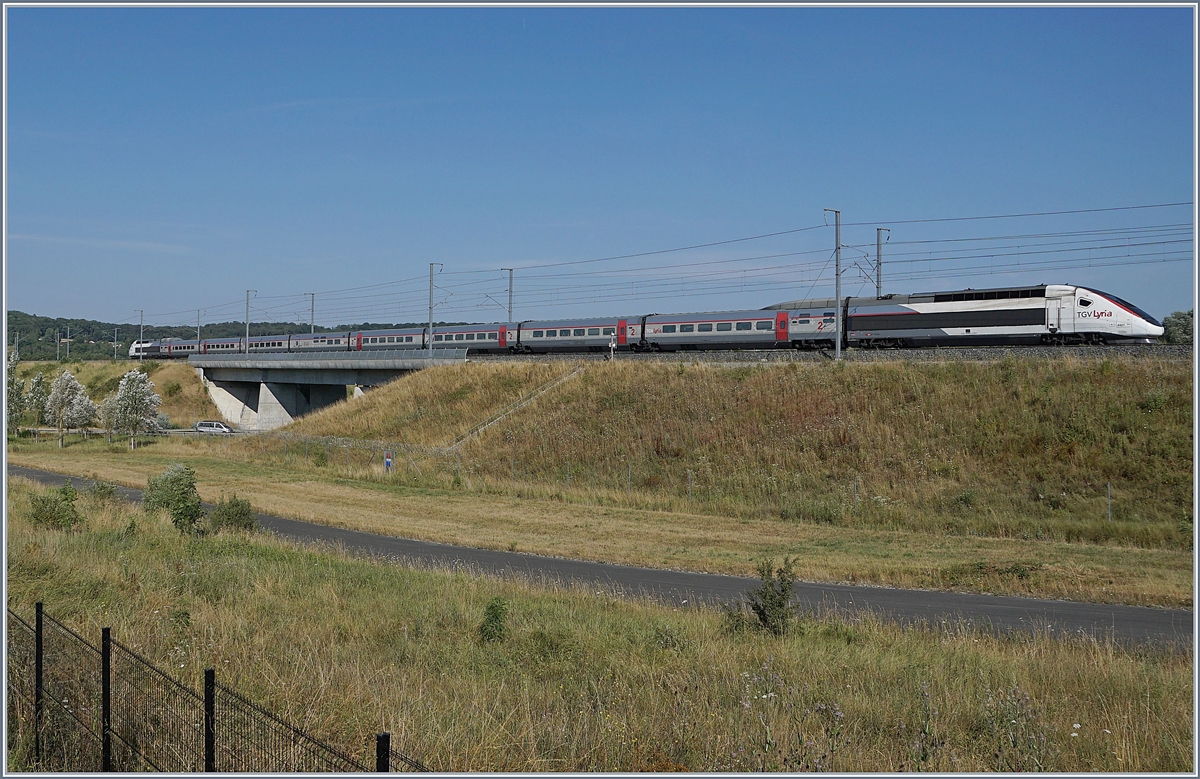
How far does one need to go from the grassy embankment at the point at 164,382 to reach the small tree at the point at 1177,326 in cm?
7787

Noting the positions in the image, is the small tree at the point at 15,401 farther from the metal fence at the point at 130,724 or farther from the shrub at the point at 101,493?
the metal fence at the point at 130,724

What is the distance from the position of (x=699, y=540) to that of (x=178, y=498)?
1443 cm

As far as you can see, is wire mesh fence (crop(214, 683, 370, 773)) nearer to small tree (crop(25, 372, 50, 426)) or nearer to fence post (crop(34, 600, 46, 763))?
fence post (crop(34, 600, 46, 763))

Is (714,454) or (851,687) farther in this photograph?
(714,454)

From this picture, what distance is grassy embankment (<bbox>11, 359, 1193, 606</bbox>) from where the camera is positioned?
23.6 m

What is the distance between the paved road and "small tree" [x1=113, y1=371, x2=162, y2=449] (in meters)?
42.2

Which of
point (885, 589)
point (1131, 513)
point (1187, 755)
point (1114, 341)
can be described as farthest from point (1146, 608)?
point (1114, 341)

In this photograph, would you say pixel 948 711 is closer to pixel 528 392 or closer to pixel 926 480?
pixel 926 480

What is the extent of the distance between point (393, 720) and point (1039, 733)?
232 inches

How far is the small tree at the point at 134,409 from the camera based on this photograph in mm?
59656

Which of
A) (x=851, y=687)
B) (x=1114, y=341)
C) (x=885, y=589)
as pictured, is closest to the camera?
(x=851, y=687)

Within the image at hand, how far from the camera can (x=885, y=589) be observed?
1967cm

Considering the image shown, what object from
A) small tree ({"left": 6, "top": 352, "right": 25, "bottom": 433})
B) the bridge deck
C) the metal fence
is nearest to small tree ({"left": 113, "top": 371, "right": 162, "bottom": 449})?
small tree ({"left": 6, "top": 352, "right": 25, "bottom": 433})

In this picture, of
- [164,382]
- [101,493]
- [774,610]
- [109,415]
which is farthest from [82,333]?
[774,610]
